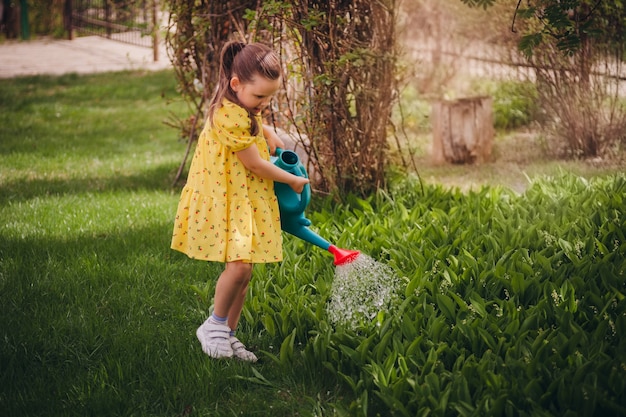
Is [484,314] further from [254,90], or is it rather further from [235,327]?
[254,90]

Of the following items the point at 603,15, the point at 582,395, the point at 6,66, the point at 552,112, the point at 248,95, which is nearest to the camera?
the point at 582,395

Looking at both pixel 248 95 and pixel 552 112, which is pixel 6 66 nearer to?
pixel 552 112

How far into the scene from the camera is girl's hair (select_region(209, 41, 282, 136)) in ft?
9.37

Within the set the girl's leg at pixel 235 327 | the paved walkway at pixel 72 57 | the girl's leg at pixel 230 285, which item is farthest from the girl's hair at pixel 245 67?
the paved walkway at pixel 72 57

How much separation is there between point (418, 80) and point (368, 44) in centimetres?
488

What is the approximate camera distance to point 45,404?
8.77ft

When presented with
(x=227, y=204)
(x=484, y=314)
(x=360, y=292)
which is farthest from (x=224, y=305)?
(x=484, y=314)

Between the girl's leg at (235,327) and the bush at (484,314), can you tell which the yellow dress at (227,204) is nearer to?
the girl's leg at (235,327)

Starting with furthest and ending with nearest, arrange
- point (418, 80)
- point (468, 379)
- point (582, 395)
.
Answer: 1. point (418, 80)
2. point (468, 379)
3. point (582, 395)

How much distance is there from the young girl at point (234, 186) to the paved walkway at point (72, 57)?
318 inches

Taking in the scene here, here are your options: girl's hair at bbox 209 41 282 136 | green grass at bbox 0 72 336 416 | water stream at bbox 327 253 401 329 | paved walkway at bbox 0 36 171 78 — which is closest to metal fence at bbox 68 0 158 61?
paved walkway at bbox 0 36 171 78

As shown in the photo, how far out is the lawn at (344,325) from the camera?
2637 millimetres

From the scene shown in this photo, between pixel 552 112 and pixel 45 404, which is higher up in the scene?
pixel 552 112

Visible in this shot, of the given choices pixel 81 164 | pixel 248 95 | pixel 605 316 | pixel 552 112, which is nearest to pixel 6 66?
pixel 81 164
